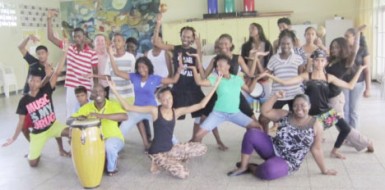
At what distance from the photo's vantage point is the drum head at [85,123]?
335 centimetres

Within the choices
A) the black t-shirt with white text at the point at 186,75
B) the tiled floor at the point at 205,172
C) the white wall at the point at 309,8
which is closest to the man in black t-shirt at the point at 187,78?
the black t-shirt with white text at the point at 186,75

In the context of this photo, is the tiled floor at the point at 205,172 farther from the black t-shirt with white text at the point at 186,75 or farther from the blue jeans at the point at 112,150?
the black t-shirt with white text at the point at 186,75

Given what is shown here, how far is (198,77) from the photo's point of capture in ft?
12.9

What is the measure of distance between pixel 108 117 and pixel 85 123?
13.4 inches

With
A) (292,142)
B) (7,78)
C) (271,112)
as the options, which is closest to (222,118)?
(271,112)

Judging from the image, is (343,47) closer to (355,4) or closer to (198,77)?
(198,77)

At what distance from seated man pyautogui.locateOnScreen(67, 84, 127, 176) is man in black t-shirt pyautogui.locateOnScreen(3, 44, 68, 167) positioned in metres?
0.61

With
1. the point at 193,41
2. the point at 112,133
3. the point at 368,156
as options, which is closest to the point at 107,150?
the point at 112,133

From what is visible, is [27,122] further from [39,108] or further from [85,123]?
[85,123]

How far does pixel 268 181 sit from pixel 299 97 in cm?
81

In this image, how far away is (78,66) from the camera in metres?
4.59

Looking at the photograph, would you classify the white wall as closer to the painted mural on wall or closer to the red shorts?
the painted mural on wall

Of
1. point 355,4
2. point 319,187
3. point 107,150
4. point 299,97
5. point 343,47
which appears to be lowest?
point 319,187

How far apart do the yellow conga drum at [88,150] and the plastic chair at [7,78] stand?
7783mm
